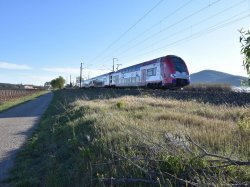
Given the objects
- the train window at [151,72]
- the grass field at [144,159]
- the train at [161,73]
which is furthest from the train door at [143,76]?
the grass field at [144,159]

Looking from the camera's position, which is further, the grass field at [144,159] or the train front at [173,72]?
the train front at [173,72]

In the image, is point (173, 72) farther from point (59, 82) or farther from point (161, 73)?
point (59, 82)

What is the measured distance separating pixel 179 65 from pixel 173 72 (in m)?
1.42

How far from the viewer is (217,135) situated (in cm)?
660

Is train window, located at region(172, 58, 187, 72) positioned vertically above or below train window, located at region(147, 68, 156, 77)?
above

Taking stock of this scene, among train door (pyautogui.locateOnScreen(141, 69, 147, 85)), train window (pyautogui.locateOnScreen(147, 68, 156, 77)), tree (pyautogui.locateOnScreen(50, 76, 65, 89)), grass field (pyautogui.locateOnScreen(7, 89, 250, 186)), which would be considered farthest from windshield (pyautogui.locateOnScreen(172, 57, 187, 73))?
tree (pyautogui.locateOnScreen(50, 76, 65, 89))

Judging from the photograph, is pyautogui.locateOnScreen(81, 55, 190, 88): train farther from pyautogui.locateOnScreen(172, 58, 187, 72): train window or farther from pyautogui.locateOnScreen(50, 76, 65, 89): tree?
pyautogui.locateOnScreen(50, 76, 65, 89): tree

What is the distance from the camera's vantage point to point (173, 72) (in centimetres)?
2747

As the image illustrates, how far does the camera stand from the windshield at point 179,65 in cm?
2812

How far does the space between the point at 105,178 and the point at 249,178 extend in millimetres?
1847

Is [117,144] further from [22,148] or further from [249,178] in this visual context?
→ [22,148]

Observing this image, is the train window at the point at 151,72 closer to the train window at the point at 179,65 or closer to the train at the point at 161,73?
the train at the point at 161,73

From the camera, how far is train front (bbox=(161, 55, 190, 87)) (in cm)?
2752

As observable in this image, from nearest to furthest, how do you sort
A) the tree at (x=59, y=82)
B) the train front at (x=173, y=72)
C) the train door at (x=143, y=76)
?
the train front at (x=173, y=72) → the train door at (x=143, y=76) → the tree at (x=59, y=82)
